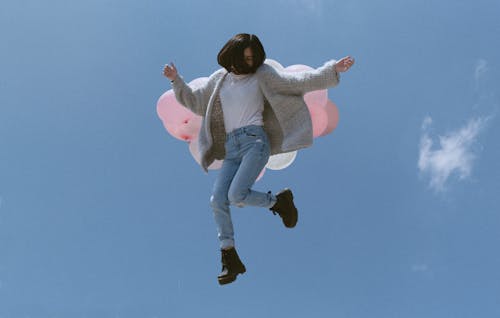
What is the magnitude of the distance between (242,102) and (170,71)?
0.78 m

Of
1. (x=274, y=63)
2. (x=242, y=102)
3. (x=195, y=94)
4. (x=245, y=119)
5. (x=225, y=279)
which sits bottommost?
(x=225, y=279)

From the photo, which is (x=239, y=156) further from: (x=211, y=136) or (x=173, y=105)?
(x=173, y=105)

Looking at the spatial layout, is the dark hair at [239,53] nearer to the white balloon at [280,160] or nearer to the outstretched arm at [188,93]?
the outstretched arm at [188,93]

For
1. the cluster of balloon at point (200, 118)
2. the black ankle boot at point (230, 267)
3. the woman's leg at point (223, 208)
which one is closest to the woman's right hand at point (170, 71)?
the cluster of balloon at point (200, 118)

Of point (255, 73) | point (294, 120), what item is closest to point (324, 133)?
point (294, 120)

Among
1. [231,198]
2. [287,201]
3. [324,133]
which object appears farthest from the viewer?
[324,133]

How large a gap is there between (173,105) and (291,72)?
50.8 inches

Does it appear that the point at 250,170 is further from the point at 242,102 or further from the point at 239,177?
the point at 242,102

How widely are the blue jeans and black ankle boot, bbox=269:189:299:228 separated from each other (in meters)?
0.08

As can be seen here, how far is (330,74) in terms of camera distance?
5.65 meters

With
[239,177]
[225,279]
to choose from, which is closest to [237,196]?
[239,177]

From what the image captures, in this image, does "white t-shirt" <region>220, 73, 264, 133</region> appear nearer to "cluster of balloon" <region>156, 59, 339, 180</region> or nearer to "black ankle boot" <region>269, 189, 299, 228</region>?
"cluster of balloon" <region>156, 59, 339, 180</region>

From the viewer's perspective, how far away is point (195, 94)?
6117 mm

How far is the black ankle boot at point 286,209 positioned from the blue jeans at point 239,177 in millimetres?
81
